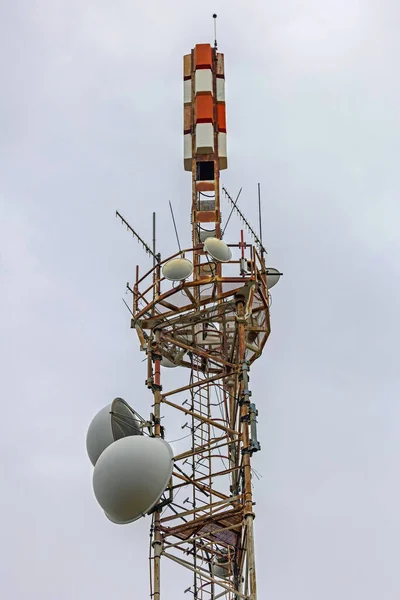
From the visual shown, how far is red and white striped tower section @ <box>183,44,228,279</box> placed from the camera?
37438 millimetres

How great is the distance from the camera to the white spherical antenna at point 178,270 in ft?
109

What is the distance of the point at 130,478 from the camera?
2922 centimetres

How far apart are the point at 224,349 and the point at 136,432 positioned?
192 inches

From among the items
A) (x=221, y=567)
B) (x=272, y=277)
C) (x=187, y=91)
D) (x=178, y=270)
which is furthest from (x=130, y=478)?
(x=187, y=91)

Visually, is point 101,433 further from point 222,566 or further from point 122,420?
point 222,566

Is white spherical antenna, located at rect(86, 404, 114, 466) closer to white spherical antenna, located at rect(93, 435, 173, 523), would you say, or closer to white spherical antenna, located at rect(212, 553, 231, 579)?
white spherical antenna, located at rect(93, 435, 173, 523)

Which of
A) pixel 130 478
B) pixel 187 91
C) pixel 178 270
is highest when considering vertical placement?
pixel 187 91

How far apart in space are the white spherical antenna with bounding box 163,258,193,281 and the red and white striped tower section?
3.01 m

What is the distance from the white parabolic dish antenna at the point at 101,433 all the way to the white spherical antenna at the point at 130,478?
184cm

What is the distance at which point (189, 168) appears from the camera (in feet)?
128

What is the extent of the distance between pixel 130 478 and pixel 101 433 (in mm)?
2927

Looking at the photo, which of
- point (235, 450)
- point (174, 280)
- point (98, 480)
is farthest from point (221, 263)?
point (98, 480)

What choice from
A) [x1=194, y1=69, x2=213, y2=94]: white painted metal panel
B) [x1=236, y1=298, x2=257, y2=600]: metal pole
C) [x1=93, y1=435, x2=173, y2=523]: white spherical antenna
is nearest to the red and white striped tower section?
[x1=194, y1=69, x2=213, y2=94]: white painted metal panel

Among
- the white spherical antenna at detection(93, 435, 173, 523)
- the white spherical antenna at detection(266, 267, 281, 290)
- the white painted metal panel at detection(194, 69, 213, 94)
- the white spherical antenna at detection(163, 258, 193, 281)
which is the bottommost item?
the white spherical antenna at detection(93, 435, 173, 523)
